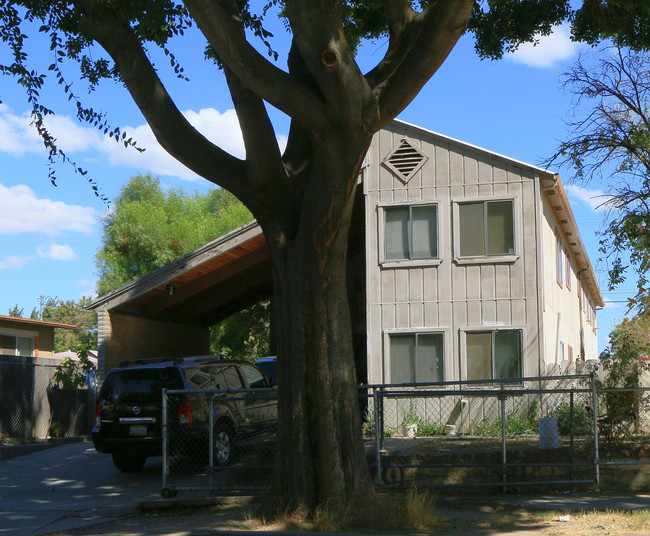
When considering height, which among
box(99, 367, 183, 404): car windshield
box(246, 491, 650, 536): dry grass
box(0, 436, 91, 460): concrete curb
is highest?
box(99, 367, 183, 404): car windshield

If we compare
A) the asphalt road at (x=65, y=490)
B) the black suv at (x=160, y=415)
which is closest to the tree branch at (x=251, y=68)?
the asphalt road at (x=65, y=490)

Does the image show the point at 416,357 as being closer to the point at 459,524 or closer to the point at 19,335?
the point at 459,524

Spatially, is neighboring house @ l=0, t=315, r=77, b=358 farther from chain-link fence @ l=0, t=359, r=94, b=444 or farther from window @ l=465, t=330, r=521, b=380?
window @ l=465, t=330, r=521, b=380

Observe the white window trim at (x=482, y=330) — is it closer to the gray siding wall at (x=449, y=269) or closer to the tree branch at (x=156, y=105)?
the gray siding wall at (x=449, y=269)

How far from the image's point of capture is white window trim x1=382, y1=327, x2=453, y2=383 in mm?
17750

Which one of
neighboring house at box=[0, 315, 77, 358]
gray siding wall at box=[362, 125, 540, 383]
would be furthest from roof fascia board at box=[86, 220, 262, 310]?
neighboring house at box=[0, 315, 77, 358]

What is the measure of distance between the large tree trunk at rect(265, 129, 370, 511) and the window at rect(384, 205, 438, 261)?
9.44 meters

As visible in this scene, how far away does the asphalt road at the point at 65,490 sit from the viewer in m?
10.0

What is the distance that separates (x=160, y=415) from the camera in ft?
44.4

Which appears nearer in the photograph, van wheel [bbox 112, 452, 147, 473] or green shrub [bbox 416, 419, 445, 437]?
van wheel [bbox 112, 452, 147, 473]

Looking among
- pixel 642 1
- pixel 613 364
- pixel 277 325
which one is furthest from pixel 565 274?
pixel 277 325

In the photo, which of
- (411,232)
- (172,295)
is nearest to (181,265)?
(172,295)

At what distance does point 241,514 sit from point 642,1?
784 centimetres

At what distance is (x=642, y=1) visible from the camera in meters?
9.64
